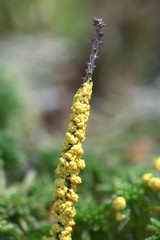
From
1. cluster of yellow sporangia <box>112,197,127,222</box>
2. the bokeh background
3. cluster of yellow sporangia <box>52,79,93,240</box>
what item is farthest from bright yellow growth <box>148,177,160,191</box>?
the bokeh background

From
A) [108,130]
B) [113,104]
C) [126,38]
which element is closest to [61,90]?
[113,104]

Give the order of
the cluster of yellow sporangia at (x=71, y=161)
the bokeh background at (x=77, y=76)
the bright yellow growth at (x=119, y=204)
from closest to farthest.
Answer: the cluster of yellow sporangia at (x=71, y=161)
the bright yellow growth at (x=119, y=204)
the bokeh background at (x=77, y=76)

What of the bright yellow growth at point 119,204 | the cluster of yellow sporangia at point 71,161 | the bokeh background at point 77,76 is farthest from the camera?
the bokeh background at point 77,76

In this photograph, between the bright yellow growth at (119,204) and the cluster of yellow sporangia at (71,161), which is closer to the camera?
the cluster of yellow sporangia at (71,161)

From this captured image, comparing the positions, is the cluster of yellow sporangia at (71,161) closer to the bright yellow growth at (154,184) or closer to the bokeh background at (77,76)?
the bright yellow growth at (154,184)

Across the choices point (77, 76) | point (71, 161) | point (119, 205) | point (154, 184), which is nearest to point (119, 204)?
point (119, 205)

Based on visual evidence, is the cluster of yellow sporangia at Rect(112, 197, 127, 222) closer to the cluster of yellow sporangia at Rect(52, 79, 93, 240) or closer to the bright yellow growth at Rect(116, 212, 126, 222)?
the bright yellow growth at Rect(116, 212, 126, 222)

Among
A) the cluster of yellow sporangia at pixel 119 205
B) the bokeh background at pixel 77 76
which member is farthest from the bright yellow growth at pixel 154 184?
the bokeh background at pixel 77 76
